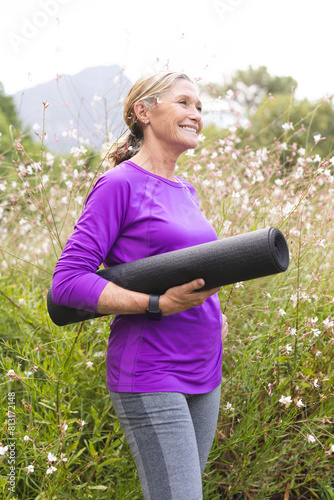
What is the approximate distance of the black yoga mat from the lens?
1.40 metres

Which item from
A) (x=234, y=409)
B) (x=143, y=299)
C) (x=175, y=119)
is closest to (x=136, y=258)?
(x=143, y=299)

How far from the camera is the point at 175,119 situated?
5.76ft

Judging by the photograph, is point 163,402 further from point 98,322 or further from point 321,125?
point 321,125

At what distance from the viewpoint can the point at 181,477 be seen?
4.63 ft

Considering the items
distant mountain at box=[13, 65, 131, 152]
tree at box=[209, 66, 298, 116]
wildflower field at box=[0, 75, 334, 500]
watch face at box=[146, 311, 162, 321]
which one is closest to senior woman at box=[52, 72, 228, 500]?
watch face at box=[146, 311, 162, 321]

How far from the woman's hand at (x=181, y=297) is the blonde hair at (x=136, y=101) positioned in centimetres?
76

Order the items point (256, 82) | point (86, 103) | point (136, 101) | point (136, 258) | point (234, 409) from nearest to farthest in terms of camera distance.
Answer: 1. point (136, 258)
2. point (136, 101)
3. point (234, 409)
4. point (86, 103)
5. point (256, 82)

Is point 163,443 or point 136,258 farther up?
point 136,258

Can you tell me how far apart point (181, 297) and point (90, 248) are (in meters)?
0.31

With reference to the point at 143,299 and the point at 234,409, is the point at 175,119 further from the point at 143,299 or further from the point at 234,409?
the point at 234,409

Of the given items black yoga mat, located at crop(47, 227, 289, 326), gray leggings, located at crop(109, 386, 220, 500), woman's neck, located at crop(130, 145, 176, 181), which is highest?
woman's neck, located at crop(130, 145, 176, 181)

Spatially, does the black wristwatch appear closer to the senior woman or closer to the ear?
the senior woman

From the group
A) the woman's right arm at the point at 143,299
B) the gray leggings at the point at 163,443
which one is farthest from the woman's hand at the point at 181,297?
the gray leggings at the point at 163,443

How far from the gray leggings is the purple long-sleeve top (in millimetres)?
41
